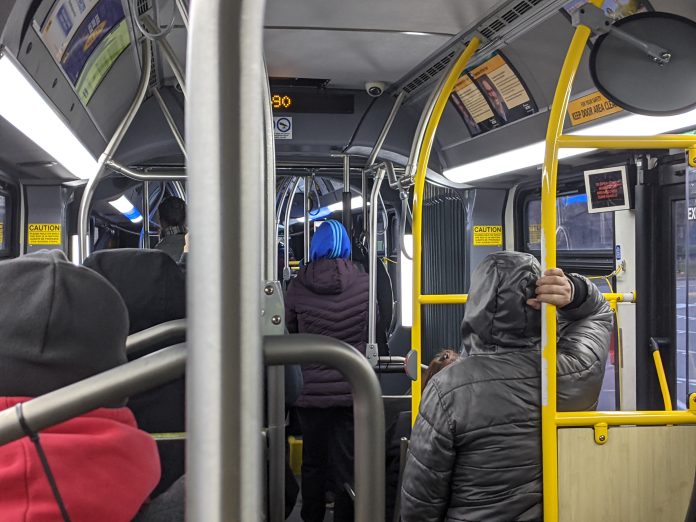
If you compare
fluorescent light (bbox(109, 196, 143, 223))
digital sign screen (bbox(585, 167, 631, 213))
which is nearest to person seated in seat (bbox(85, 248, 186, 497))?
digital sign screen (bbox(585, 167, 631, 213))

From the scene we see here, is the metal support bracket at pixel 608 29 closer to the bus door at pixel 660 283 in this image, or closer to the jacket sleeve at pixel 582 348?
the jacket sleeve at pixel 582 348

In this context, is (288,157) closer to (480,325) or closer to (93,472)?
(480,325)

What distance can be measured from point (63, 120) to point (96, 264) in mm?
1110

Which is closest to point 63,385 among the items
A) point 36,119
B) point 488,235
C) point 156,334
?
point 156,334

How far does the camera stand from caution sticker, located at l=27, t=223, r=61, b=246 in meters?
4.70

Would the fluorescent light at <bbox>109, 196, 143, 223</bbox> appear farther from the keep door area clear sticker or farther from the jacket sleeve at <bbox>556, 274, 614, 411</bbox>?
the jacket sleeve at <bbox>556, 274, 614, 411</bbox>

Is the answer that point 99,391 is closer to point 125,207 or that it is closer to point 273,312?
Answer: point 273,312

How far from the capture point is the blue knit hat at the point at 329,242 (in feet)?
14.5

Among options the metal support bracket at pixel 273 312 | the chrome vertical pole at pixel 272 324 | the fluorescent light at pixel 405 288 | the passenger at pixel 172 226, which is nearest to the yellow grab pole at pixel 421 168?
the chrome vertical pole at pixel 272 324

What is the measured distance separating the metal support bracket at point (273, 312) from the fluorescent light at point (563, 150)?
202cm

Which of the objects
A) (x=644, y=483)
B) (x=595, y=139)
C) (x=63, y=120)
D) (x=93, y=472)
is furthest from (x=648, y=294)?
(x=93, y=472)

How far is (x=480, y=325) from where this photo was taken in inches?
94.2

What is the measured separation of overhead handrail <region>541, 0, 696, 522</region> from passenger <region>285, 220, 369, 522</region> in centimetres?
209

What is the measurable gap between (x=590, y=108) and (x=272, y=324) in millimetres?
2971
